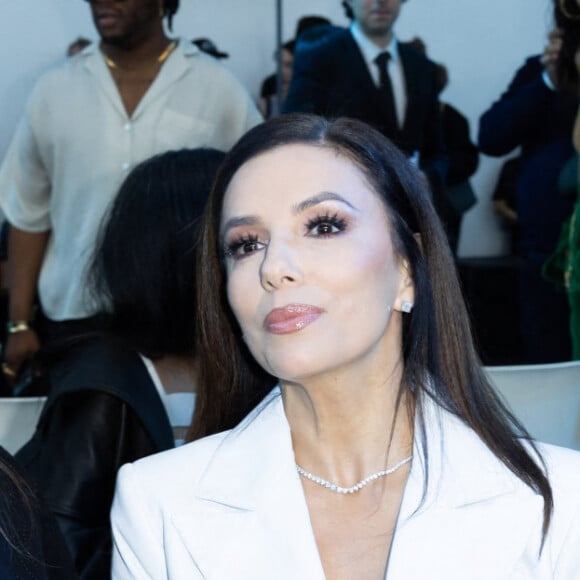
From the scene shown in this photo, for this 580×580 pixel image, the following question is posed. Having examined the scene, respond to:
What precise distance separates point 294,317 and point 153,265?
0.85 metres

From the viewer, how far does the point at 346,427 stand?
1.86m

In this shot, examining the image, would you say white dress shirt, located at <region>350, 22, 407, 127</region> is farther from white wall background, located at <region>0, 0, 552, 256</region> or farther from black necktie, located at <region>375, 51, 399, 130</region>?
white wall background, located at <region>0, 0, 552, 256</region>

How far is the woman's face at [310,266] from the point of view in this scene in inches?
68.6

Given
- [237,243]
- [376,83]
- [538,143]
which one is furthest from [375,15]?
[237,243]

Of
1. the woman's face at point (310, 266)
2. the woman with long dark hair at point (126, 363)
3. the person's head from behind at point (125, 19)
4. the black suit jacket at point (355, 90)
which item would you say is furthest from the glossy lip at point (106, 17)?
the woman's face at point (310, 266)

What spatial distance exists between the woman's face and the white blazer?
0.57 feet

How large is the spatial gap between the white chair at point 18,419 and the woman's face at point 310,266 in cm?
93

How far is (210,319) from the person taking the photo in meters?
2.05

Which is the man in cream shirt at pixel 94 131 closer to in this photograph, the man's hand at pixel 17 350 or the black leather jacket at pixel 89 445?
the man's hand at pixel 17 350

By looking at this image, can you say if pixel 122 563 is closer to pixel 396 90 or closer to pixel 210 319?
pixel 210 319

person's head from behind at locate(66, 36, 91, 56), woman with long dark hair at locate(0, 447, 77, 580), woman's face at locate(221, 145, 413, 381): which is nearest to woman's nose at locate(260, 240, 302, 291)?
woman's face at locate(221, 145, 413, 381)

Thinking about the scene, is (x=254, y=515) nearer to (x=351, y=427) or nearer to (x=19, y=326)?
(x=351, y=427)

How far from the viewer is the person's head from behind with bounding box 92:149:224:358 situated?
8.27ft

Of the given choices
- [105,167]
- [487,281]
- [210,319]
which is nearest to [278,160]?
[210,319]
